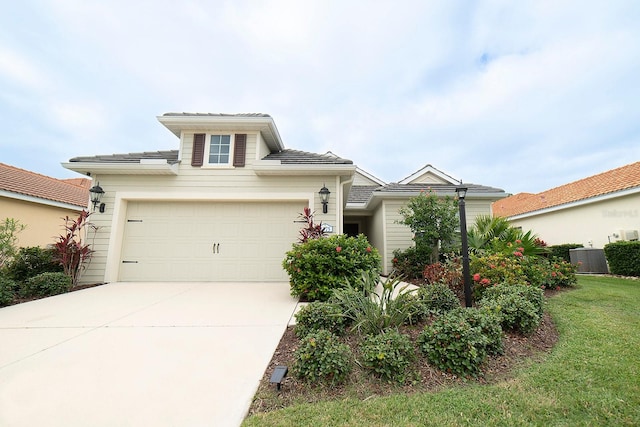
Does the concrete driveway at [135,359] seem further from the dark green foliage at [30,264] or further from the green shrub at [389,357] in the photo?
the dark green foliage at [30,264]

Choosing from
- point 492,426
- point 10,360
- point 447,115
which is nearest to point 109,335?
point 10,360

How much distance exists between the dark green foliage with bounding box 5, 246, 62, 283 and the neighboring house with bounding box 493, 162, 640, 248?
1730 centimetres

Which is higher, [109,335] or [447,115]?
[447,115]

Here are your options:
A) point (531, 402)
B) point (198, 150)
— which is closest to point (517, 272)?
point (531, 402)

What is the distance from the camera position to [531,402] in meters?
1.83

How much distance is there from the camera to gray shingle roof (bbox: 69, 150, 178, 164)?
22.5 ft

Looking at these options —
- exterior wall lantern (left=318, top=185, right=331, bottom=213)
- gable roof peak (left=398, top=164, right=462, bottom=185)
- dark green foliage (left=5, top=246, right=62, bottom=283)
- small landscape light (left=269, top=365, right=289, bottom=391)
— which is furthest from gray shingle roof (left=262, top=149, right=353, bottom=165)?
dark green foliage (left=5, top=246, right=62, bottom=283)

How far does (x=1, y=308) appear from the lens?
4.43 m

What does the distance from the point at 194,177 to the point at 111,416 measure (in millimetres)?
6238

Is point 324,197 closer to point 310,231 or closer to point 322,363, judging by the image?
point 310,231

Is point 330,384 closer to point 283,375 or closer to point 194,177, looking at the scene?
point 283,375

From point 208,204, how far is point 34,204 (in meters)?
7.12

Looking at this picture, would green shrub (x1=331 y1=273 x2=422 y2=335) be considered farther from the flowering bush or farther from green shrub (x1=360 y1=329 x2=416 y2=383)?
the flowering bush

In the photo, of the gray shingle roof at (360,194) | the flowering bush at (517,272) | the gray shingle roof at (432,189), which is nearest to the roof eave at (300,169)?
the gray shingle roof at (432,189)
